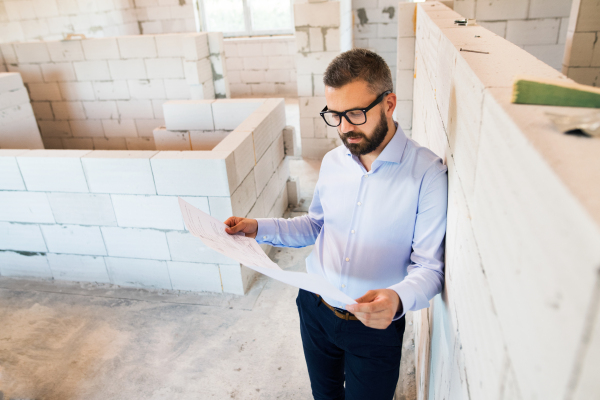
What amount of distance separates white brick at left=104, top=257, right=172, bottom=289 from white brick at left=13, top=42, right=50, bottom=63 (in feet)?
16.7

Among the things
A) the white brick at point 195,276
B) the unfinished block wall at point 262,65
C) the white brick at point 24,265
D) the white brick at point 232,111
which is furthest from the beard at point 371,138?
the unfinished block wall at point 262,65

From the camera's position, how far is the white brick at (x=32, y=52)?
6.90m

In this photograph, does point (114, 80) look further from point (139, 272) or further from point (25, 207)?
point (139, 272)

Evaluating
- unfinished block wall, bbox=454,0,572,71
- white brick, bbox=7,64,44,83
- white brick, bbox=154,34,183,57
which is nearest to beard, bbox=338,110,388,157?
unfinished block wall, bbox=454,0,572,71

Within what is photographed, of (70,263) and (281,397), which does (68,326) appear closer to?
(70,263)

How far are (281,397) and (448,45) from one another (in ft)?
7.60

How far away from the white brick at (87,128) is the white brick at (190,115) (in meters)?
2.99

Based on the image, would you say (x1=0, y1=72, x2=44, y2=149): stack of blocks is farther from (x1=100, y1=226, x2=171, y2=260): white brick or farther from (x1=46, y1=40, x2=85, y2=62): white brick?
(x1=100, y1=226, x2=171, y2=260): white brick

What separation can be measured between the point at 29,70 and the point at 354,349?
7.86m

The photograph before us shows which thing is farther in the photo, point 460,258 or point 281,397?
point 281,397

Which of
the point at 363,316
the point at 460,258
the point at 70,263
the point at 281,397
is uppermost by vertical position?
the point at 460,258

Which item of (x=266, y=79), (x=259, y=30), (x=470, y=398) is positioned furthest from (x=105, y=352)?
(x=259, y=30)

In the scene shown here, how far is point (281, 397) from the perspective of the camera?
2688 mm

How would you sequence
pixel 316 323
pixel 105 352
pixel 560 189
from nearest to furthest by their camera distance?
pixel 560 189
pixel 316 323
pixel 105 352
